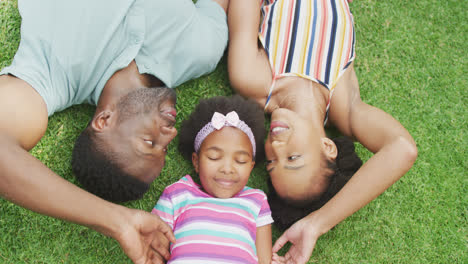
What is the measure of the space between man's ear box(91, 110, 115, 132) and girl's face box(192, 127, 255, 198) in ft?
2.04

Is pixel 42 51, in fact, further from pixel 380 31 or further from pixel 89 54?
pixel 380 31

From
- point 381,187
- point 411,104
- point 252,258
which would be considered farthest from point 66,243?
point 411,104

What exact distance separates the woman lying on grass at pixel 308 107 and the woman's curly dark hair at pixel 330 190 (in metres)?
0.01

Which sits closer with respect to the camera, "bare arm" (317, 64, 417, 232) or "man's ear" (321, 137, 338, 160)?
"bare arm" (317, 64, 417, 232)

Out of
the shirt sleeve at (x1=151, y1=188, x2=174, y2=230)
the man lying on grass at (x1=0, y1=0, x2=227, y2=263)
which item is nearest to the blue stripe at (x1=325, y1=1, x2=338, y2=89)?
the man lying on grass at (x1=0, y1=0, x2=227, y2=263)

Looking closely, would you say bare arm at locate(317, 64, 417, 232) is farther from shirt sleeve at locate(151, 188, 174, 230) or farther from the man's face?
the man's face

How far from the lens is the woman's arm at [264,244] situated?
97.3 inches

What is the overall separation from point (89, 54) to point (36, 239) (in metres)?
1.22

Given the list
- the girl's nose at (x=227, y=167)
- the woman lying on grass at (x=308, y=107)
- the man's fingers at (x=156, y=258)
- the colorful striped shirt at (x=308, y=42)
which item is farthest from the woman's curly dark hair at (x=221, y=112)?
the man's fingers at (x=156, y=258)

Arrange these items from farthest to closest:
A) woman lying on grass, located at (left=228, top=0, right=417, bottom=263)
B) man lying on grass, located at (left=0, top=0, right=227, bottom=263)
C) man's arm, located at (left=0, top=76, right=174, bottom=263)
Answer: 1. woman lying on grass, located at (left=228, top=0, right=417, bottom=263)
2. man lying on grass, located at (left=0, top=0, right=227, bottom=263)
3. man's arm, located at (left=0, top=76, right=174, bottom=263)

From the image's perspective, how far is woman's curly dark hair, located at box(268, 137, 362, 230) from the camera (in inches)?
96.8

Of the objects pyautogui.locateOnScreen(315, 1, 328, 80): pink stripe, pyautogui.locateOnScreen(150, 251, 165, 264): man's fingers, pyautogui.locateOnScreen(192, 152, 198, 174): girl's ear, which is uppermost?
pyautogui.locateOnScreen(315, 1, 328, 80): pink stripe

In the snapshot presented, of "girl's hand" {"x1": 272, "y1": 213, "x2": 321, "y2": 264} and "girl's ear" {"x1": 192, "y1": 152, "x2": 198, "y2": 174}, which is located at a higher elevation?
"girl's ear" {"x1": 192, "y1": 152, "x2": 198, "y2": 174}

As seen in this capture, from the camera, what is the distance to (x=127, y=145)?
210 centimetres
